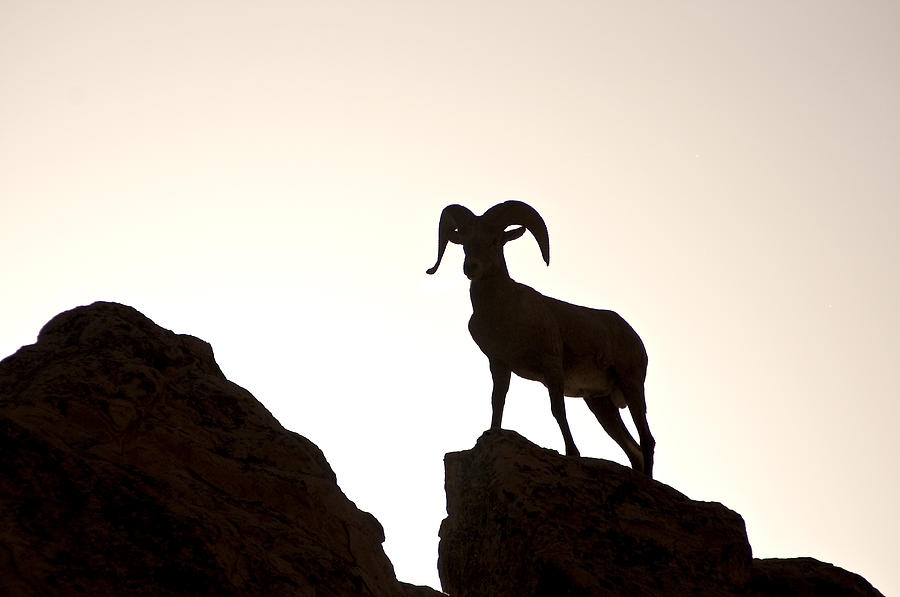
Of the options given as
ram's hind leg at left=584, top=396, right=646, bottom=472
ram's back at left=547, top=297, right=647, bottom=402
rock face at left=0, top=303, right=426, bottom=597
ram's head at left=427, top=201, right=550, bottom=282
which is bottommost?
rock face at left=0, top=303, right=426, bottom=597

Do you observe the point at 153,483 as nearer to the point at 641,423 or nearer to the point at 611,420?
the point at 641,423

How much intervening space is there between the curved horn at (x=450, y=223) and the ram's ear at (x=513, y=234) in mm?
461

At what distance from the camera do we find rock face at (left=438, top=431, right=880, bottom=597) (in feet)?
29.5

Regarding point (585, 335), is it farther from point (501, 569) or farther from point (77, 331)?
point (77, 331)

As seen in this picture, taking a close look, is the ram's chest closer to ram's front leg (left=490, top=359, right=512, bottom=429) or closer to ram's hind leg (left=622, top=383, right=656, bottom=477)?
ram's front leg (left=490, top=359, right=512, bottom=429)

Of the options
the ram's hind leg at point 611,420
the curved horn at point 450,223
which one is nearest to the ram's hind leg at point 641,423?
the ram's hind leg at point 611,420

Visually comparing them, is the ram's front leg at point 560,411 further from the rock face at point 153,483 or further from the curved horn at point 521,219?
the rock face at point 153,483

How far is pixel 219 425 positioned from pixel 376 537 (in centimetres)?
145

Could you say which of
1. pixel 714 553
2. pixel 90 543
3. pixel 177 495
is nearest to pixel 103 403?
pixel 177 495

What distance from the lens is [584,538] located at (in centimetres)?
934

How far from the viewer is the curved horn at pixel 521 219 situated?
1204 centimetres

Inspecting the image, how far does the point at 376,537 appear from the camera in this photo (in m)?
7.70

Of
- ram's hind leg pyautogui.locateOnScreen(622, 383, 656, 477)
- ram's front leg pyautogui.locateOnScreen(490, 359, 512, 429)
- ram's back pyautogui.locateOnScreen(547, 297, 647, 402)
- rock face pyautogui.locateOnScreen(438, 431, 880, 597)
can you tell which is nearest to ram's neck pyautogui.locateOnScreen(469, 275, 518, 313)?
ram's front leg pyautogui.locateOnScreen(490, 359, 512, 429)

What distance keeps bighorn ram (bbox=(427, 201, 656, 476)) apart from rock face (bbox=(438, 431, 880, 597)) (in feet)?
4.19
